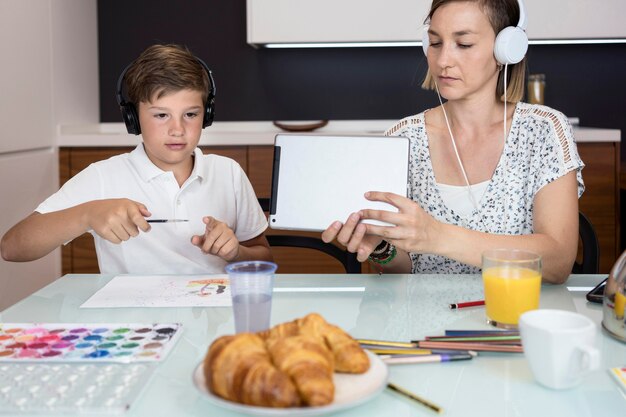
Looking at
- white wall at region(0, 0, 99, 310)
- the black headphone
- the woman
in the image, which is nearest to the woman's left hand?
the woman

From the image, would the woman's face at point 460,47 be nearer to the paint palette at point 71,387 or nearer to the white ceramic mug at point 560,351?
the white ceramic mug at point 560,351

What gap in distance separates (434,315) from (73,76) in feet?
8.05

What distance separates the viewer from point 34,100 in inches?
108

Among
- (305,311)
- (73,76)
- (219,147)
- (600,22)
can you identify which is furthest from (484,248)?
(73,76)

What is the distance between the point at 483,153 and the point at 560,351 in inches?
35.9

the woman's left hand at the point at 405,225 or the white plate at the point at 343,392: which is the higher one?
the woman's left hand at the point at 405,225

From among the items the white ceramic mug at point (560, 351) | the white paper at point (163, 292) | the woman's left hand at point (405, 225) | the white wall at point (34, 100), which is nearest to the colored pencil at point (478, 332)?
the white ceramic mug at point (560, 351)

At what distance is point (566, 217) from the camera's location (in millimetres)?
1420

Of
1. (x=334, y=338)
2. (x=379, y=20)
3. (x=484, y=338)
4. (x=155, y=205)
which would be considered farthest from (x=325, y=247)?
(x=379, y=20)

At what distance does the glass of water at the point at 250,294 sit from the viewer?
0.88 metres

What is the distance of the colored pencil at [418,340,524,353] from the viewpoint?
0.89 meters

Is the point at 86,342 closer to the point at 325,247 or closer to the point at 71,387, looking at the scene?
the point at 71,387

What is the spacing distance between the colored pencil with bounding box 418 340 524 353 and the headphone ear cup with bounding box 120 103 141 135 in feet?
3.07

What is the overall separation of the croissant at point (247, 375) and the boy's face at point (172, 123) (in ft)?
2.94
